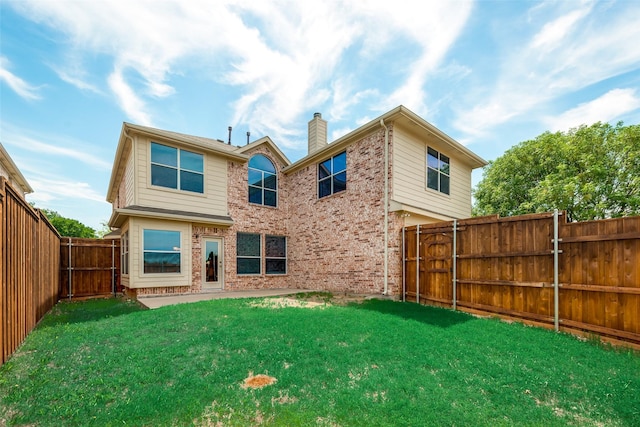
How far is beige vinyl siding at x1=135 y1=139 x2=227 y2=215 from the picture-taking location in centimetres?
977

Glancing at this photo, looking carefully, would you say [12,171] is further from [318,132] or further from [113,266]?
[318,132]

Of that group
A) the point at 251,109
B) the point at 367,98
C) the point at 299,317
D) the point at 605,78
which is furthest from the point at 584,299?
the point at 251,109

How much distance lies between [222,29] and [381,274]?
8.62 m

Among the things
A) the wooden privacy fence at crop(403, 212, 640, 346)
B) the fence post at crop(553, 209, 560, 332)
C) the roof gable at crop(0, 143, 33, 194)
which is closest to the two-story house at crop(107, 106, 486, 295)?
the wooden privacy fence at crop(403, 212, 640, 346)

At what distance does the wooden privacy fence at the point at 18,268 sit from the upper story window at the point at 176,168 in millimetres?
4100

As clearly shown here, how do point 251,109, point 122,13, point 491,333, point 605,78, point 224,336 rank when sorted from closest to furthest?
point 224,336, point 491,333, point 122,13, point 605,78, point 251,109

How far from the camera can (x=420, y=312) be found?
668 cm

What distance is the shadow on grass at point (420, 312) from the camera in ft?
19.2

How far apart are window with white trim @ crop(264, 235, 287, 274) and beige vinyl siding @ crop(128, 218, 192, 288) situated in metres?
3.36

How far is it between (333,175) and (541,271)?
719cm

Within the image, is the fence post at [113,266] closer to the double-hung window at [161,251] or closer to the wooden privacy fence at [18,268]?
the double-hung window at [161,251]

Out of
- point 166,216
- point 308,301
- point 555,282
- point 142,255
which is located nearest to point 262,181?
point 166,216

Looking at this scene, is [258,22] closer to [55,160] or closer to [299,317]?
[299,317]

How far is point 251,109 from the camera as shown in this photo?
1570cm
